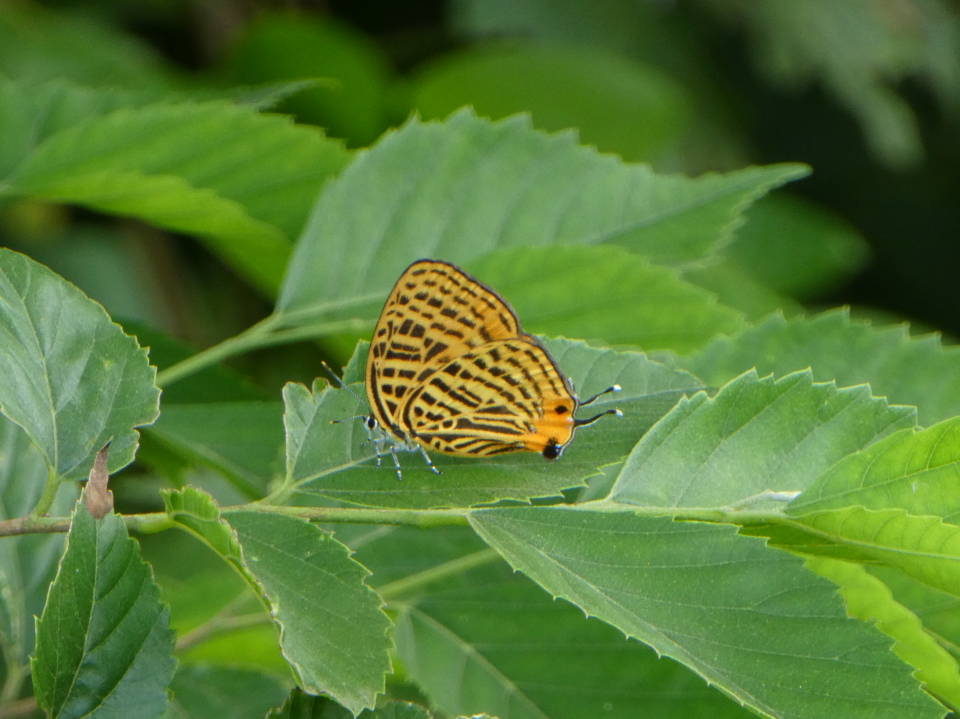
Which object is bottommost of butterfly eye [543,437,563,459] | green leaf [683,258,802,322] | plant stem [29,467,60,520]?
green leaf [683,258,802,322]

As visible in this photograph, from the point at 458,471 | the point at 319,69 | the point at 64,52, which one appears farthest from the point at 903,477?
the point at 64,52

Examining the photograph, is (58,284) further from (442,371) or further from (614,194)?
(614,194)

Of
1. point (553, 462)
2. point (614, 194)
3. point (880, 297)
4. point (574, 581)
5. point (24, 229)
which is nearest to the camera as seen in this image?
point (574, 581)

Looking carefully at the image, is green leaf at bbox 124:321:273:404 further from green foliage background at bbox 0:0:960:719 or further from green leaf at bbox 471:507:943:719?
green leaf at bbox 471:507:943:719

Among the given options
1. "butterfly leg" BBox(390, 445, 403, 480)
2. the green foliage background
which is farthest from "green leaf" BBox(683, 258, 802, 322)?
"butterfly leg" BBox(390, 445, 403, 480)

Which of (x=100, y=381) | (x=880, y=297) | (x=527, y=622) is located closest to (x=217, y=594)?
(x=527, y=622)

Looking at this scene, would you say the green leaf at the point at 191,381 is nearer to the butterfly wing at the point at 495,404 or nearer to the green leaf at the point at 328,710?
the butterfly wing at the point at 495,404

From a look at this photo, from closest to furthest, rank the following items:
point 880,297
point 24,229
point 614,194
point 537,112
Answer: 1. point 614,194
2. point 24,229
3. point 537,112
4. point 880,297

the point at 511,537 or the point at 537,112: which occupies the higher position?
the point at 511,537
